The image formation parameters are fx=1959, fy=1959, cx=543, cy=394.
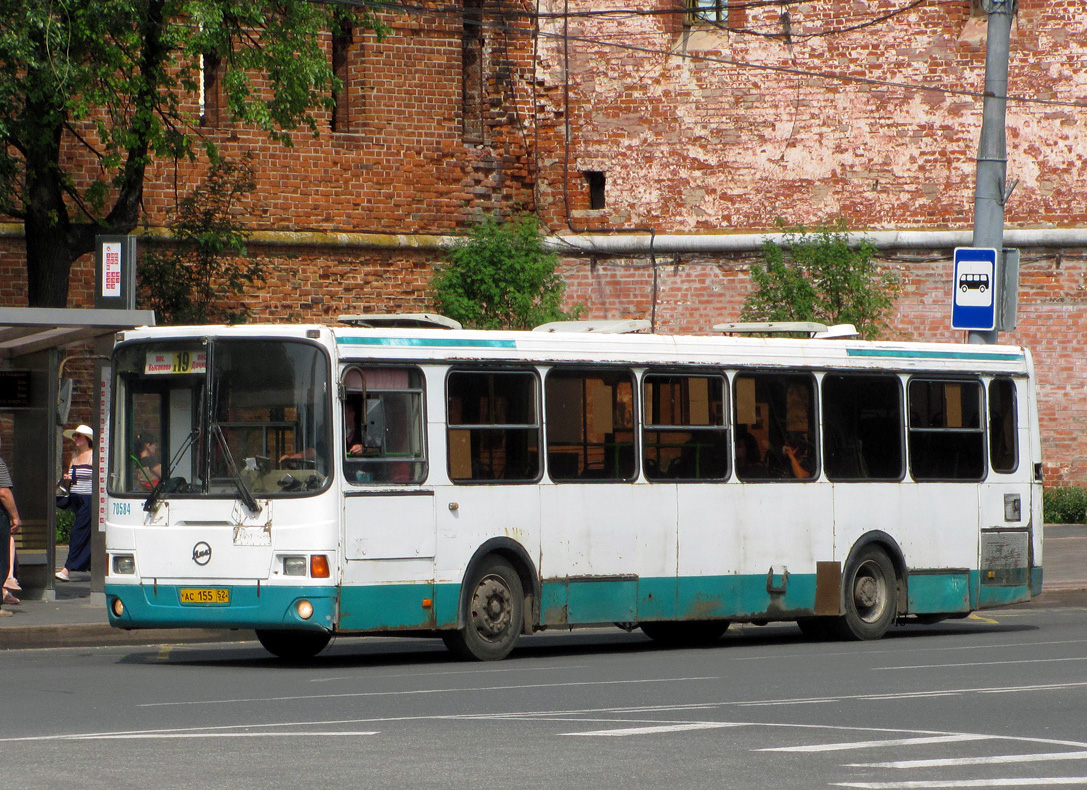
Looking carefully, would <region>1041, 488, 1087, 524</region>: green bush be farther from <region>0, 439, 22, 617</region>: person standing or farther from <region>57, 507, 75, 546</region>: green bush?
<region>0, 439, 22, 617</region>: person standing

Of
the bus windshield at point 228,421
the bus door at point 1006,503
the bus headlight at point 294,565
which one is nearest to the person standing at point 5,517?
the bus windshield at point 228,421

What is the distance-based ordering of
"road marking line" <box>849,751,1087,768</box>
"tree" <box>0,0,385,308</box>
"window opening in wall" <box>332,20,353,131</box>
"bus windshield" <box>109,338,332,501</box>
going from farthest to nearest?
"window opening in wall" <box>332,20,353,131</box>
"tree" <box>0,0,385,308</box>
"bus windshield" <box>109,338,332,501</box>
"road marking line" <box>849,751,1087,768</box>

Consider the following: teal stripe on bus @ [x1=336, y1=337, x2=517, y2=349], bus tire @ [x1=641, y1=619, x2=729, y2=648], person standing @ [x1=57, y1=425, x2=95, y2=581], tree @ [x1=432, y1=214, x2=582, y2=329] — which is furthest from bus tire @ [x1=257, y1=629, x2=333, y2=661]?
tree @ [x1=432, y1=214, x2=582, y2=329]

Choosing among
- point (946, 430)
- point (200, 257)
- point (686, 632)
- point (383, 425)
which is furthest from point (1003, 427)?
point (200, 257)

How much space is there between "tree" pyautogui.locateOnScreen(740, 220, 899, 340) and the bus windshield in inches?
550

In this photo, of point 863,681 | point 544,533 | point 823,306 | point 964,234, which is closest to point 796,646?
point 544,533

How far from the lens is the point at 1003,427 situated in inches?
683

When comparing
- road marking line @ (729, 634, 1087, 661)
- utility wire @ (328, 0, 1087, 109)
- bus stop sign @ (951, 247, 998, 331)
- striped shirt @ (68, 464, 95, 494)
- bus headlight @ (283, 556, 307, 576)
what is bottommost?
road marking line @ (729, 634, 1087, 661)

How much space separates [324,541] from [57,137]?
39.8ft

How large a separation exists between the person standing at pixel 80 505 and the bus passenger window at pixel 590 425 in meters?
7.88

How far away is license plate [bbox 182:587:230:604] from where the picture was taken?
13156 millimetres

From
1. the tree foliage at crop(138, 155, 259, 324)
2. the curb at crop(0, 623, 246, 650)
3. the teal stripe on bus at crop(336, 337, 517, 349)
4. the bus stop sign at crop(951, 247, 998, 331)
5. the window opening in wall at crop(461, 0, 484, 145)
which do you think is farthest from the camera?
the window opening in wall at crop(461, 0, 484, 145)

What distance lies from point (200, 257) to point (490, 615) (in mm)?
13488

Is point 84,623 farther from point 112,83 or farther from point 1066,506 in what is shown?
point 1066,506
